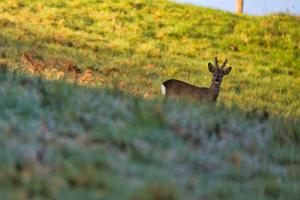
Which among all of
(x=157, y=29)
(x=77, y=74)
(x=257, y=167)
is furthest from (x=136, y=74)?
(x=257, y=167)

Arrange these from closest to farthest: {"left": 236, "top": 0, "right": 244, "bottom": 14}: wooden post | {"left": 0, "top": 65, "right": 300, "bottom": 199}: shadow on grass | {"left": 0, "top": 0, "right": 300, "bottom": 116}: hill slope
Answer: {"left": 0, "top": 65, "right": 300, "bottom": 199}: shadow on grass, {"left": 0, "top": 0, "right": 300, "bottom": 116}: hill slope, {"left": 236, "top": 0, "right": 244, "bottom": 14}: wooden post

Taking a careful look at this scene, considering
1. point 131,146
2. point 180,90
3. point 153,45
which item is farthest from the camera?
point 153,45

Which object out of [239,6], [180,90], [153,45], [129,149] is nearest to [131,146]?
[129,149]

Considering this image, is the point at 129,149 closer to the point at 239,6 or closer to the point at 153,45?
the point at 153,45

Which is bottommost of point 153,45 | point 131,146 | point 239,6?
point 153,45

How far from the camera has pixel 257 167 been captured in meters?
6.32

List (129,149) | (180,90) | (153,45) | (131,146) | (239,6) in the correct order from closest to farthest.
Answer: (129,149), (131,146), (180,90), (153,45), (239,6)

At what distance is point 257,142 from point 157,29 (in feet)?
62.0

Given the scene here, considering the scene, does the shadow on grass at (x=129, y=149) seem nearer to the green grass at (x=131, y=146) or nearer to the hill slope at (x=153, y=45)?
the green grass at (x=131, y=146)

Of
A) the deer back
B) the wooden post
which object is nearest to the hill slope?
the deer back

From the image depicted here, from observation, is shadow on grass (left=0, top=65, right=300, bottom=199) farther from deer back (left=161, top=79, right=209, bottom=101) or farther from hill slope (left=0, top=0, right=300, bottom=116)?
hill slope (left=0, top=0, right=300, bottom=116)

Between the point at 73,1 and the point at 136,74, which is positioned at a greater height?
the point at 73,1

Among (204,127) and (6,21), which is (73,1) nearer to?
(6,21)

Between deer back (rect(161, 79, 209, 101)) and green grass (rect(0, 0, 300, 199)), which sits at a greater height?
green grass (rect(0, 0, 300, 199))
